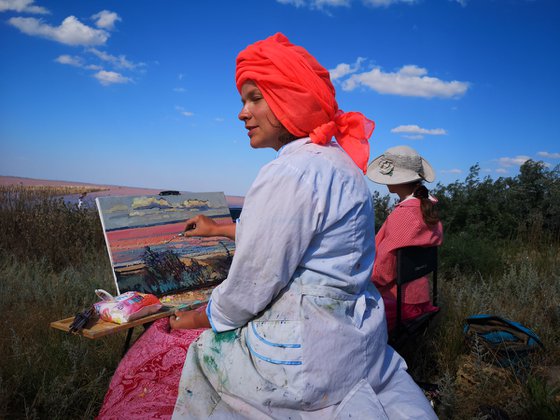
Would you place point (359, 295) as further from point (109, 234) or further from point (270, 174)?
point (109, 234)

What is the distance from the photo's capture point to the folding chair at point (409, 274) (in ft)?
7.86

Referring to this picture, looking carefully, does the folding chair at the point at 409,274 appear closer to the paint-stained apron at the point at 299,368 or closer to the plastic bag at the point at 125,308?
the paint-stained apron at the point at 299,368

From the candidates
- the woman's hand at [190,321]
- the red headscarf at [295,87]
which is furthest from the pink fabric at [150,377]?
the red headscarf at [295,87]

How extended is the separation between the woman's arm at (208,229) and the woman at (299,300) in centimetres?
83

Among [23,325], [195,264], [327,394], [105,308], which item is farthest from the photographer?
[23,325]

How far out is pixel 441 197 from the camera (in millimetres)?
6875

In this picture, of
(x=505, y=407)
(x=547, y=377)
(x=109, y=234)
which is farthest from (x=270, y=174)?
(x=547, y=377)

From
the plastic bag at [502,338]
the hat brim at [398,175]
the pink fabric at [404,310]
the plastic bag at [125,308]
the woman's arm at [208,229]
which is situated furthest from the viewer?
the hat brim at [398,175]

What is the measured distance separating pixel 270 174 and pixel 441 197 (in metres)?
6.06

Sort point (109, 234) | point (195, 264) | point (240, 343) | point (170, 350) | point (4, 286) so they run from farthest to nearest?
1. point (4, 286)
2. point (195, 264)
3. point (109, 234)
4. point (170, 350)
5. point (240, 343)

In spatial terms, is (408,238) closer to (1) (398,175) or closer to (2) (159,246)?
(1) (398,175)

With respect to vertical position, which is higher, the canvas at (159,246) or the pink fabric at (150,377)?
the canvas at (159,246)

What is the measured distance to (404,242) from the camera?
2.63 metres

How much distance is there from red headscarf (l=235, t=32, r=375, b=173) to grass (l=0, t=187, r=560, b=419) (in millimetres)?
1551
